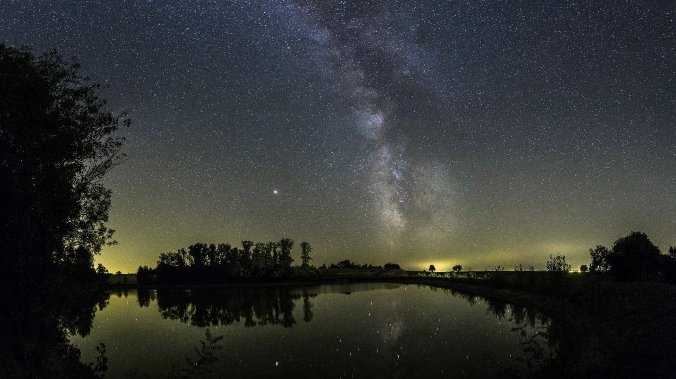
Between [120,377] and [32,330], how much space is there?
6093mm

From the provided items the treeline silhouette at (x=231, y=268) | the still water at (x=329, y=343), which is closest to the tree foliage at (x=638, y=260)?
the still water at (x=329, y=343)

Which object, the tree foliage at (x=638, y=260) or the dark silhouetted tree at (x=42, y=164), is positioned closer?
the dark silhouetted tree at (x=42, y=164)

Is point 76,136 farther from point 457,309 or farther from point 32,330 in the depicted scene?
point 457,309

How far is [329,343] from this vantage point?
3462cm

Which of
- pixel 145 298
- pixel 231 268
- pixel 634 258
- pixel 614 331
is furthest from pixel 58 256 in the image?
pixel 231 268

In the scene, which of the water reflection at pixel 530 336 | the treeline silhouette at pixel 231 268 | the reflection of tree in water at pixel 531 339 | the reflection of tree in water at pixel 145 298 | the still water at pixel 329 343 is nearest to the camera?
the reflection of tree in water at pixel 531 339

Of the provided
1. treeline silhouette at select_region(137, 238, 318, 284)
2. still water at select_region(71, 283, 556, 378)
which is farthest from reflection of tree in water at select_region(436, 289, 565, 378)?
treeline silhouette at select_region(137, 238, 318, 284)

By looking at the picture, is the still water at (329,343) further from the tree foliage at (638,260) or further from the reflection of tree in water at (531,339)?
the tree foliage at (638,260)

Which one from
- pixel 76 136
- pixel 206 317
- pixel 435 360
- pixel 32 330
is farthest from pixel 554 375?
pixel 206 317

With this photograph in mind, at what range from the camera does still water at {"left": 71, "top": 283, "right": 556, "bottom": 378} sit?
2562 cm

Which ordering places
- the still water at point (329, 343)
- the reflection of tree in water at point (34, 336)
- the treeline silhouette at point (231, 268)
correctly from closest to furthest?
the reflection of tree in water at point (34, 336), the still water at point (329, 343), the treeline silhouette at point (231, 268)

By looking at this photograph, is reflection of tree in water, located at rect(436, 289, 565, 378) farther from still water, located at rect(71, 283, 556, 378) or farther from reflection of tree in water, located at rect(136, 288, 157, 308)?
reflection of tree in water, located at rect(136, 288, 157, 308)

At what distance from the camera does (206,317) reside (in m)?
54.5

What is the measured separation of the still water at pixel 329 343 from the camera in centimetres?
2562
